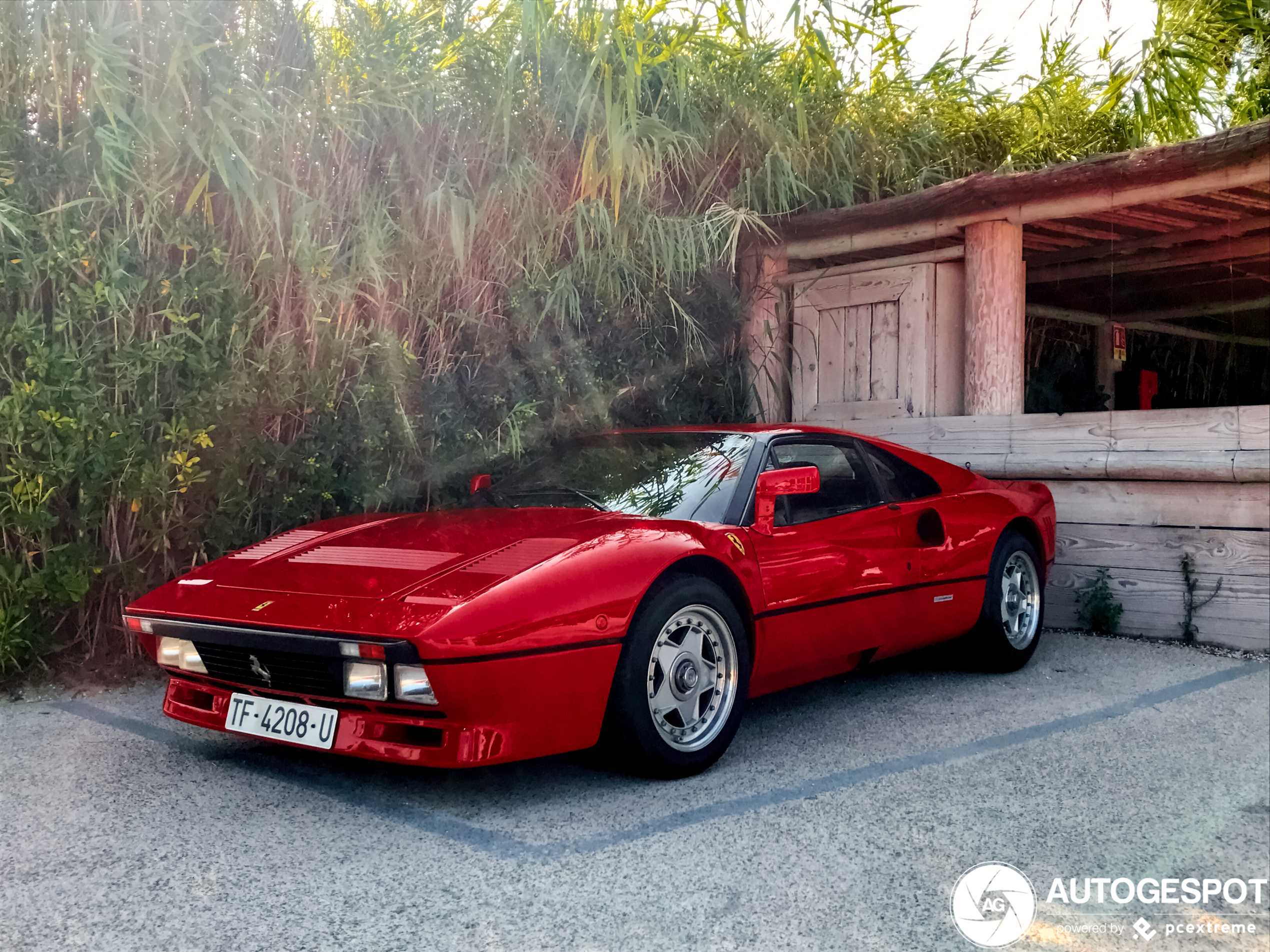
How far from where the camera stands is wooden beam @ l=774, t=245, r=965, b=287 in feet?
22.4

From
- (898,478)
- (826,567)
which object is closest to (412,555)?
(826,567)

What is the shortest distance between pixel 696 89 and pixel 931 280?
2.19m

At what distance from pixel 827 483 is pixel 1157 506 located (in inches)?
99.8

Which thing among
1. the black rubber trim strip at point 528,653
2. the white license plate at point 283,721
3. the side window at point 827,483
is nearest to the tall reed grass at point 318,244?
the white license plate at point 283,721

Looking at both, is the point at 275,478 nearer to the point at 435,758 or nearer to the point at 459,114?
the point at 459,114

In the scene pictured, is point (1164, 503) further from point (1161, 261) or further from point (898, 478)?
point (1161, 261)

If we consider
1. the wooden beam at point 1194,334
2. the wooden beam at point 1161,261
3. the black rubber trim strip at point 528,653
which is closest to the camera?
the black rubber trim strip at point 528,653

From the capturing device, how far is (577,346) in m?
5.41

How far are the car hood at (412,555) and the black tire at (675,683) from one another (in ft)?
1.02

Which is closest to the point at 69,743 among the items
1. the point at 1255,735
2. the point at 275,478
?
the point at 275,478

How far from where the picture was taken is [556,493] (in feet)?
12.1

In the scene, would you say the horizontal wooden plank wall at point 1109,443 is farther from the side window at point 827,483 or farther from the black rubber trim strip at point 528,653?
the black rubber trim strip at point 528,653

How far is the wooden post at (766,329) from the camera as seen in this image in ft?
23.1

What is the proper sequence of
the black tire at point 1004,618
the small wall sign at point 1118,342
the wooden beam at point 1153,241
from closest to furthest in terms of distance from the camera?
the black tire at point 1004,618
the wooden beam at point 1153,241
the small wall sign at point 1118,342
